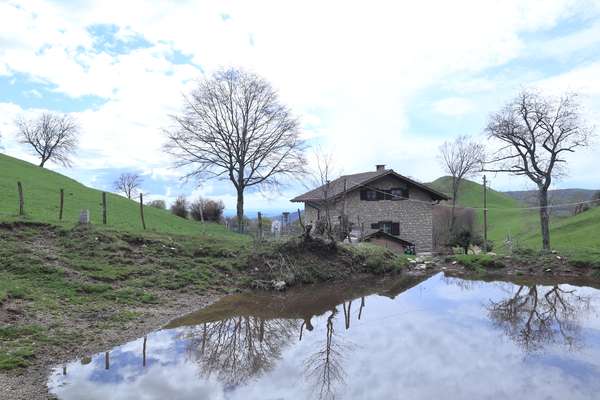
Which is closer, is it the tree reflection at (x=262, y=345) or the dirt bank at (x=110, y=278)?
the tree reflection at (x=262, y=345)

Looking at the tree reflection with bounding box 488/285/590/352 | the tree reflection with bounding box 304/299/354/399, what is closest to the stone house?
the tree reflection with bounding box 488/285/590/352

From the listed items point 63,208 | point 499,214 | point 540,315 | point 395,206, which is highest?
point 63,208

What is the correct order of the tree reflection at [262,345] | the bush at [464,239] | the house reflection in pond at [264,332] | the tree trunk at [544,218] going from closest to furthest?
the tree reflection at [262,345]
the house reflection in pond at [264,332]
the tree trunk at [544,218]
the bush at [464,239]

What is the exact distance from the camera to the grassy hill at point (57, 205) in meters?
22.0

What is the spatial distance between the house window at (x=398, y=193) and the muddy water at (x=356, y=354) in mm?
19399

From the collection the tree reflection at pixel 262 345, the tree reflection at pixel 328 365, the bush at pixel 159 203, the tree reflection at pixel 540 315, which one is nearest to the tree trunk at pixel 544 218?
the tree reflection at pixel 540 315

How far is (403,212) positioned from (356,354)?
25.2m

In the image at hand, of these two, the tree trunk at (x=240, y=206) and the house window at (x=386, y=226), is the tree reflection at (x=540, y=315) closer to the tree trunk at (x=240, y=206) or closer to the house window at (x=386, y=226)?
the house window at (x=386, y=226)

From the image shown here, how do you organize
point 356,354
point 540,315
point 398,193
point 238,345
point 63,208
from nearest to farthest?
point 356,354
point 238,345
point 540,315
point 63,208
point 398,193

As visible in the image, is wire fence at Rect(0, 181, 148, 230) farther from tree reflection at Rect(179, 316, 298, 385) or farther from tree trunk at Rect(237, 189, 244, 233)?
tree trunk at Rect(237, 189, 244, 233)

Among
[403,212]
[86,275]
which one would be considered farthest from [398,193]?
[86,275]

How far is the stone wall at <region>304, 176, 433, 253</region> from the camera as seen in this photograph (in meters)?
32.3

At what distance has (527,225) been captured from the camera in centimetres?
4991

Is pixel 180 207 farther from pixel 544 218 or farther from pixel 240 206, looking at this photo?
pixel 544 218
